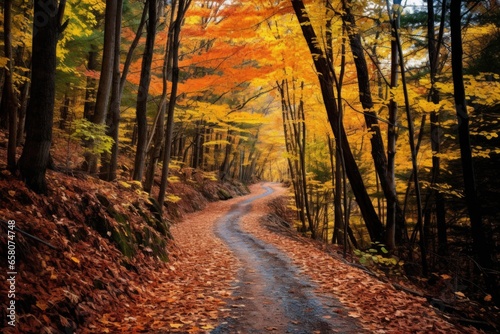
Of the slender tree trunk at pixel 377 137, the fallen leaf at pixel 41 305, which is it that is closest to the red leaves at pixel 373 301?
the slender tree trunk at pixel 377 137

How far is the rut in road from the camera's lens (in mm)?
4320

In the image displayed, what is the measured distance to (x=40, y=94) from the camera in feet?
17.4

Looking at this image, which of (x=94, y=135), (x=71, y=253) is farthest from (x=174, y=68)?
(x=71, y=253)

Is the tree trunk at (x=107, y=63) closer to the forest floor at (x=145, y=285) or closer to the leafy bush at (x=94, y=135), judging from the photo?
the leafy bush at (x=94, y=135)

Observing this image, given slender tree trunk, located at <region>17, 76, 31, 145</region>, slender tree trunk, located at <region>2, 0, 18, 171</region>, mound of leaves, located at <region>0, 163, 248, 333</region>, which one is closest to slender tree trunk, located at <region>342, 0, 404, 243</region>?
mound of leaves, located at <region>0, 163, 248, 333</region>

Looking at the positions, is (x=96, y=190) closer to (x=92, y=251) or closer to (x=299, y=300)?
(x=92, y=251)

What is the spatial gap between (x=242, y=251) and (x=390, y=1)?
26.1 feet

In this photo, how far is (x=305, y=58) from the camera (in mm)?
11570

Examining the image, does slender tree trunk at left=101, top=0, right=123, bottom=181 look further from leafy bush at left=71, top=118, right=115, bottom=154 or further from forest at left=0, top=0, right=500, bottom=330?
leafy bush at left=71, top=118, right=115, bottom=154

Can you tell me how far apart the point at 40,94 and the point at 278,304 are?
16.8ft

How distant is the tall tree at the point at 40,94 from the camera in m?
5.19

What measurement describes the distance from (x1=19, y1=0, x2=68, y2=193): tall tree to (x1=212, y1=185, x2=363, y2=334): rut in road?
3.95m

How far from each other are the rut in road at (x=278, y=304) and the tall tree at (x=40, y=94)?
3953 millimetres

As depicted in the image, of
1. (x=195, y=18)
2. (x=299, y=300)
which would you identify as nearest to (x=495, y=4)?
(x=299, y=300)
